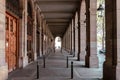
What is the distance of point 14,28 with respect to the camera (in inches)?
683

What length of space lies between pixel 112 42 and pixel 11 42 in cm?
711

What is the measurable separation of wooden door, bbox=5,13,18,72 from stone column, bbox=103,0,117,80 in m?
5.91

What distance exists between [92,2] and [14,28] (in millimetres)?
5878

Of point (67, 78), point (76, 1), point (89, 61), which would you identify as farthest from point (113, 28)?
point (76, 1)

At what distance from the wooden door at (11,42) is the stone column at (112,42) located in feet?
19.4

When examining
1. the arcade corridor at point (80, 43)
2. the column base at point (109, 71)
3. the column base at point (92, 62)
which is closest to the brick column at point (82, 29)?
the arcade corridor at point (80, 43)

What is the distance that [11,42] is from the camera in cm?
1631

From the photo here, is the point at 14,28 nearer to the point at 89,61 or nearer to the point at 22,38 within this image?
the point at 22,38

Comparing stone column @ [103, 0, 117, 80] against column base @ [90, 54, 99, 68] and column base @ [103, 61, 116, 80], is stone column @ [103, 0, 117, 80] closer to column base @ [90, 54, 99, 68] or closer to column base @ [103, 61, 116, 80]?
column base @ [103, 61, 116, 80]

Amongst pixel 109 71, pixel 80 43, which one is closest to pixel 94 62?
pixel 109 71

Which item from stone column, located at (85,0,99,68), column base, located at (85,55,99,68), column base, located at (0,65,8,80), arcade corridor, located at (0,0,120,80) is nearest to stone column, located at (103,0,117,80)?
arcade corridor, located at (0,0,120,80)

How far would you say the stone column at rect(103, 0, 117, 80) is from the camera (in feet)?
36.2

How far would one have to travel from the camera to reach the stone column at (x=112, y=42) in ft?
36.2

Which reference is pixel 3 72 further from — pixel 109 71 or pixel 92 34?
pixel 92 34
